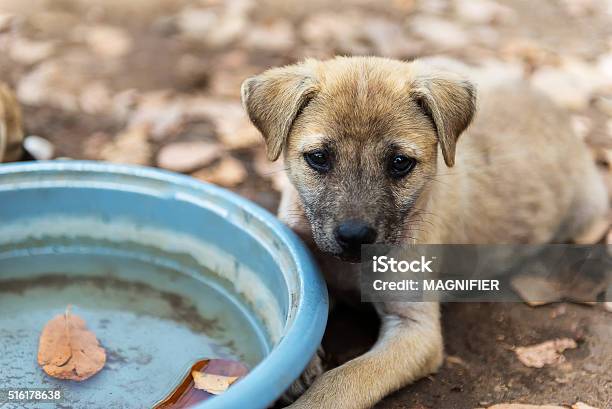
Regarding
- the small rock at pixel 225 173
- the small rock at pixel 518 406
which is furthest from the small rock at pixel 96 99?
the small rock at pixel 518 406

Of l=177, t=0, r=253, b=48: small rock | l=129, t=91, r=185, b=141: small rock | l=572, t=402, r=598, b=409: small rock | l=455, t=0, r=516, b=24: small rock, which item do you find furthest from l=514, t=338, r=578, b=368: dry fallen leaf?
l=455, t=0, r=516, b=24: small rock

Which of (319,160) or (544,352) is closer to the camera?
(319,160)

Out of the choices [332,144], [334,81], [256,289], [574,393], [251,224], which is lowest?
[574,393]

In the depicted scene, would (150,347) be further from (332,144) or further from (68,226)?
(332,144)

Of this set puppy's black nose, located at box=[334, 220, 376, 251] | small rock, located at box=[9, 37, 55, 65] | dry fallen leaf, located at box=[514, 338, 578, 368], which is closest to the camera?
puppy's black nose, located at box=[334, 220, 376, 251]

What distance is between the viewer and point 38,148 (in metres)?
5.93

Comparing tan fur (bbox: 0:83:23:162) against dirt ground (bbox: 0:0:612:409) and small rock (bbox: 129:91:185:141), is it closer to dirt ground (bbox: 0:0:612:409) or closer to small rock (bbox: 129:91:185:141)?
dirt ground (bbox: 0:0:612:409)

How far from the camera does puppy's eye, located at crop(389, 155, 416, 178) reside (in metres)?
→ 4.05

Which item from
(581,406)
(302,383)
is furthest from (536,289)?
(302,383)

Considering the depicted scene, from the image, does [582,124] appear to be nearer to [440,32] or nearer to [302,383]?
[440,32]

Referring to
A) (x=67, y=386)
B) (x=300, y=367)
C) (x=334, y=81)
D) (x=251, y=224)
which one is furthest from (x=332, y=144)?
(x=67, y=386)

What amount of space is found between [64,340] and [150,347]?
43cm

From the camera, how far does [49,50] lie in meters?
7.30

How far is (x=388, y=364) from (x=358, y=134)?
1090 millimetres
